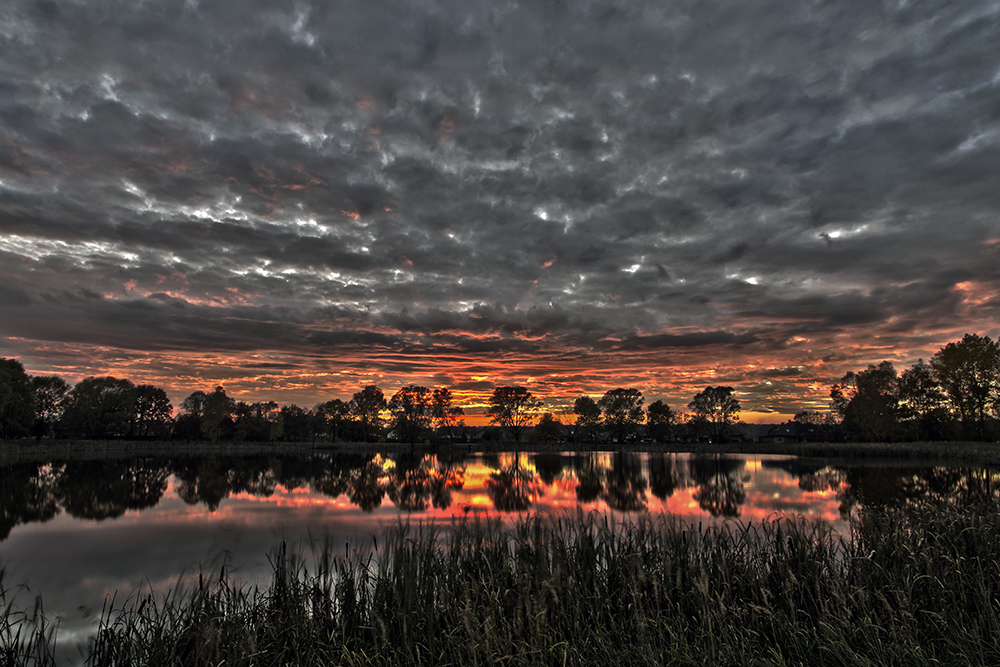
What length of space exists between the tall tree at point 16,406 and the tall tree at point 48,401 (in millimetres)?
6489

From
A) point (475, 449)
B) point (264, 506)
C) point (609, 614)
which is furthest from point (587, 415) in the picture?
point (609, 614)

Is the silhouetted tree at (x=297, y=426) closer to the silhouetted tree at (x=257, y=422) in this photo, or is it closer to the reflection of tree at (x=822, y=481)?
the silhouetted tree at (x=257, y=422)

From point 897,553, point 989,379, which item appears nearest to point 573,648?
point 897,553

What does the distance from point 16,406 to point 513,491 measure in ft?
245

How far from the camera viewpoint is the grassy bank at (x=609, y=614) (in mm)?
5645

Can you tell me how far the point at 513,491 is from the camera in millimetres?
28453

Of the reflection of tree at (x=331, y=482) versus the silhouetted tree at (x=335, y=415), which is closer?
the reflection of tree at (x=331, y=482)

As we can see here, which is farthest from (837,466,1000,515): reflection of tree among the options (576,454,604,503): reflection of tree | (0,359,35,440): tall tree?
(0,359,35,440): tall tree

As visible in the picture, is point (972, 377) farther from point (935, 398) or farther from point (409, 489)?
point (409, 489)

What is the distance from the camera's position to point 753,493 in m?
28.9

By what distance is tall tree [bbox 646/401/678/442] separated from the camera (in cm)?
10514

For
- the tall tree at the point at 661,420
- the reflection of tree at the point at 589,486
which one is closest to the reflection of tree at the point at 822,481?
the reflection of tree at the point at 589,486

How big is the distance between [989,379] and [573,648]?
75961 millimetres

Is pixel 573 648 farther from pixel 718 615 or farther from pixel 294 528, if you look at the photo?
pixel 294 528
